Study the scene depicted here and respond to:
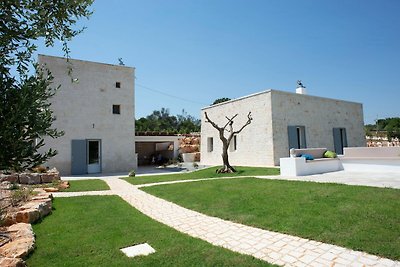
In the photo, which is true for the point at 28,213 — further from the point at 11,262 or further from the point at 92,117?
the point at 92,117

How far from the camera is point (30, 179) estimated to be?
467 inches

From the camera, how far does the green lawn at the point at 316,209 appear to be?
4.31 m

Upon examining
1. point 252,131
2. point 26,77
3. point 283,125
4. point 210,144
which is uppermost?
point 283,125

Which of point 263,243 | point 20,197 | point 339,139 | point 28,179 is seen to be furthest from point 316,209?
point 339,139

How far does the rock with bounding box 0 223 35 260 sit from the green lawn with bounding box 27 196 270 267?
0.14 metres

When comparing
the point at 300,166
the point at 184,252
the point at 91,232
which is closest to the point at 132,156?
the point at 300,166

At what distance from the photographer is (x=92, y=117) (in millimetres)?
17734

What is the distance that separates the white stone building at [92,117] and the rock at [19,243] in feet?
40.7

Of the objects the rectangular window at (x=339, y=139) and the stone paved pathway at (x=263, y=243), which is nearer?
the stone paved pathway at (x=263, y=243)

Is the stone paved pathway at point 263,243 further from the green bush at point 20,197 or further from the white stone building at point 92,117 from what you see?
the white stone building at point 92,117

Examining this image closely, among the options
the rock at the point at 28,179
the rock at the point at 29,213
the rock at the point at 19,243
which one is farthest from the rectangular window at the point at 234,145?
the rock at the point at 19,243

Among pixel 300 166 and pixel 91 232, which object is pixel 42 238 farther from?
pixel 300 166

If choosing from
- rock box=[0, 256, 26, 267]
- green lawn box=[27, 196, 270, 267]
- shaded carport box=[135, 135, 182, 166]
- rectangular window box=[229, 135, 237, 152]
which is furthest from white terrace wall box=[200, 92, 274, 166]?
rock box=[0, 256, 26, 267]

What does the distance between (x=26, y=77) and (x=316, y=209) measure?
6.03 m
